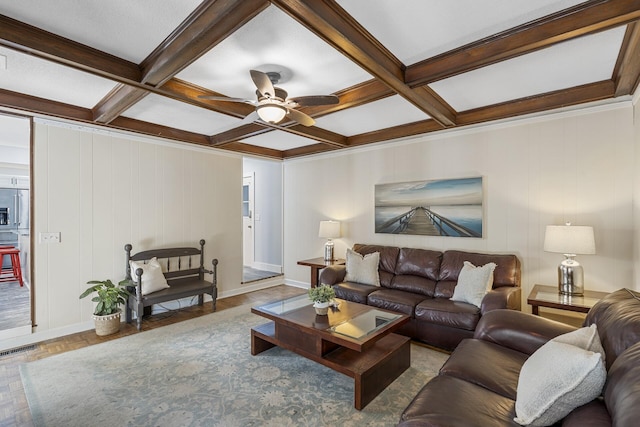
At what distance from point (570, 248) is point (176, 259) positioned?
467 cm

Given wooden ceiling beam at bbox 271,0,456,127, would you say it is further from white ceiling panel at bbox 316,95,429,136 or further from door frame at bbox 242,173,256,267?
door frame at bbox 242,173,256,267

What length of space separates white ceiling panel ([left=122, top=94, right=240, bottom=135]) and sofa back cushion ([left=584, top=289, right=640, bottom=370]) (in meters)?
3.83

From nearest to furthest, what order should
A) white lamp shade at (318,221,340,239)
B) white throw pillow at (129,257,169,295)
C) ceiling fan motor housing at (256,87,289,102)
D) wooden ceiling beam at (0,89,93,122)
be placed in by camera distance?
ceiling fan motor housing at (256,87,289,102) < wooden ceiling beam at (0,89,93,122) < white throw pillow at (129,257,169,295) < white lamp shade at (318,221,340,239)

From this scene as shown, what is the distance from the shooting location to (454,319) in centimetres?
294

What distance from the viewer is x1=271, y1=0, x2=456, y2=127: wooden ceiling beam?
5.39 ft

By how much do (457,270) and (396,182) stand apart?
154 cm

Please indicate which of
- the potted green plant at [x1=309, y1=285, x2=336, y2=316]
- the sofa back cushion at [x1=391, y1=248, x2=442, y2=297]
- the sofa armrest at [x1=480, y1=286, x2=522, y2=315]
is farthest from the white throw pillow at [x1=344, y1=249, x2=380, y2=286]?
the sofa armrest at [x1=480, y1=286, x2=522, y2=315]

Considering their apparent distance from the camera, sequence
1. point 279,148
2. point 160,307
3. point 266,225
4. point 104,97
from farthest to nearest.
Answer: point 266,225, point 279,148, point 160,307, point 104,97

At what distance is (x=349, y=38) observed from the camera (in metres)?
1.91

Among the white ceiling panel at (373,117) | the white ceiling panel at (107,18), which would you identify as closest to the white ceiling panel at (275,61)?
the white ceiling panel at (107,18)

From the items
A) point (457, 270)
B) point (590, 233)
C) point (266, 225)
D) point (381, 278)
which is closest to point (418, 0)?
point (590, 233)

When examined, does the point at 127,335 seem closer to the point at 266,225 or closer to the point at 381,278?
the point at 381,278

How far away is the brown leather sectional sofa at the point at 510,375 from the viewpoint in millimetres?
1146

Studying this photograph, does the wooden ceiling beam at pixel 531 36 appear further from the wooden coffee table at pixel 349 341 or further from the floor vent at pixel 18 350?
the floor vent at pixel 18 350
